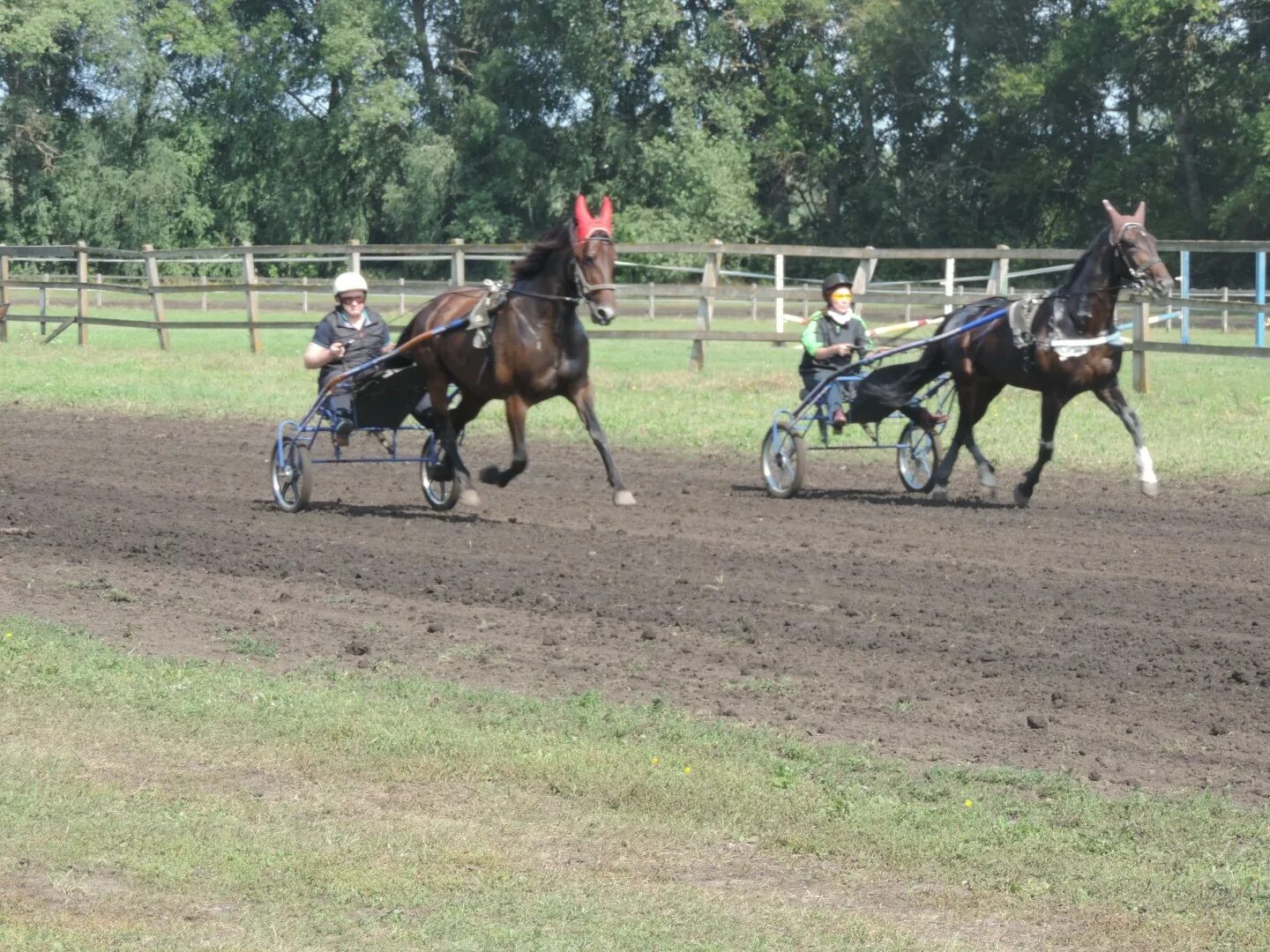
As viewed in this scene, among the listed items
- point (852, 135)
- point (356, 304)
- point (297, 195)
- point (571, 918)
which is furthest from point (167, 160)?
point (571, 918)

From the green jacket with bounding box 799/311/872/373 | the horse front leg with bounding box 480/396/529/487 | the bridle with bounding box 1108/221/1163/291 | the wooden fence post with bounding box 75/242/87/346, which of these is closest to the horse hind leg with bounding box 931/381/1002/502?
A: the green jacket with bounding box 799/311/872/373

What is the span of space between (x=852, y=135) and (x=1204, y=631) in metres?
50.8

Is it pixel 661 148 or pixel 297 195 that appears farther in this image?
pixel 297 195

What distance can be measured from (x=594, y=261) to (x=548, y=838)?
653cm

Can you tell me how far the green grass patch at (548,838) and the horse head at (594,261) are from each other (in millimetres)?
4795

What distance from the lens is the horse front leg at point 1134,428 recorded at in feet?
39.9

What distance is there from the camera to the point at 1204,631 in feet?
26.5

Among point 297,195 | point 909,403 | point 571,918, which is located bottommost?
point 571,918

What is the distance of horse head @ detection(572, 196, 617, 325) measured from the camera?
37.2 feet

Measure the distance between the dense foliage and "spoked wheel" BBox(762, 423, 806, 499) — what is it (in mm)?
38135

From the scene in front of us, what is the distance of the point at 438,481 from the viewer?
494 inches

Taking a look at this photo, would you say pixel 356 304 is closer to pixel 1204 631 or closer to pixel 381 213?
pixel 1204 631

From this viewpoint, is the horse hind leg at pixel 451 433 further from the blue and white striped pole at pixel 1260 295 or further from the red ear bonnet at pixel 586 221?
the blue and white striped pole at pixel 1260 295

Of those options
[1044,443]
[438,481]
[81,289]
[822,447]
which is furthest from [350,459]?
[81,289]
